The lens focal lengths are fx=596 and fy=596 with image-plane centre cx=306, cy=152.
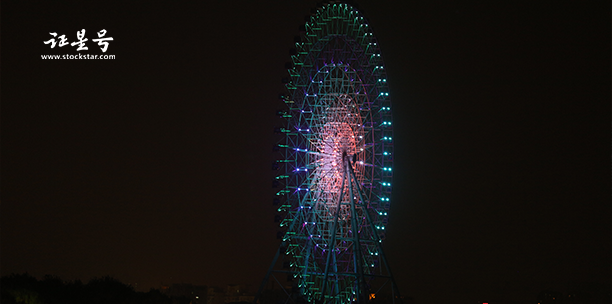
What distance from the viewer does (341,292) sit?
37.5 metres

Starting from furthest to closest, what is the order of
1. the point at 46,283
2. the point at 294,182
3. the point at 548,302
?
the point at 548,302, the point at 294,182, the point at 46,283

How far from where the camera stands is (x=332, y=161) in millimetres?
37156

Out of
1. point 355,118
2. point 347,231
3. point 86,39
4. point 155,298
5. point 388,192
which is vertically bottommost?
point 155,298

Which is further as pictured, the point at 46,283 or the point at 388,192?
the point at 388,192

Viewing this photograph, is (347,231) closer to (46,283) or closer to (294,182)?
(294,182)

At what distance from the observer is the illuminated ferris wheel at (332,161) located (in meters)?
36.9

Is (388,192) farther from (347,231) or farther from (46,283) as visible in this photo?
(46,283)

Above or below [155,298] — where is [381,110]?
above

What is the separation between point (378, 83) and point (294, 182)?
8.45m

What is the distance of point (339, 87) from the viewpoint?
38.2 m

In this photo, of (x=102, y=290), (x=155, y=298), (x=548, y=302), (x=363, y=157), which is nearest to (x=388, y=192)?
(x=363, y=157)

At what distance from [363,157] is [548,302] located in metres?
56.4

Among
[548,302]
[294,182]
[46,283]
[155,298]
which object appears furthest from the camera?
[548,302]

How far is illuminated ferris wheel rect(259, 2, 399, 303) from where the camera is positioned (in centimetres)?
3688
